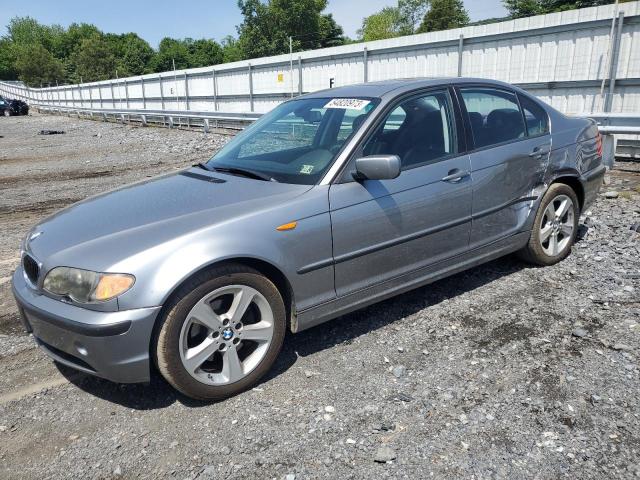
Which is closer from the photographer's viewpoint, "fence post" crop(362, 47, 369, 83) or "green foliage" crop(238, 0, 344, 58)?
"fence post" crop(362, 47, 369, 83)

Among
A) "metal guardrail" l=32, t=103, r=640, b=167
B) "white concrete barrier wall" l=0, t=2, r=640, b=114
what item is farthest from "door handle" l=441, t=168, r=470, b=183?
"white concrete barrier wall" l=0, t=2, r=640, b=114

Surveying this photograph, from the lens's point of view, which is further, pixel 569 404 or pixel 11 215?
pixel 11 215

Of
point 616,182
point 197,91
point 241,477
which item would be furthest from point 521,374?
point 197,91

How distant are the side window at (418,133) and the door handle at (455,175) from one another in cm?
14

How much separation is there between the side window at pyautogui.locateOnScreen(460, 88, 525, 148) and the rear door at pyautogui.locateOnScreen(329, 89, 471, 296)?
8.8 inches

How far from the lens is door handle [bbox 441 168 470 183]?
365 centimetres

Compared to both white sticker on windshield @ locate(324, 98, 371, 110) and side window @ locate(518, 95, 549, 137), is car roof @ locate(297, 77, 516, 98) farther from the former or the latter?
side window @ locate(518, 95, 549, 137)

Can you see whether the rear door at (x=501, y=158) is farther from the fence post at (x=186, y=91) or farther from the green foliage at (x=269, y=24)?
the green foliage at (x=269, y=24)

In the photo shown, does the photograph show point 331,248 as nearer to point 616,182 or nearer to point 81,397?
point 81,397

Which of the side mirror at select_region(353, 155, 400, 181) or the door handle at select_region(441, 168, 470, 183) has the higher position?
the side mirror at select_region(353, 155, 400, 181)

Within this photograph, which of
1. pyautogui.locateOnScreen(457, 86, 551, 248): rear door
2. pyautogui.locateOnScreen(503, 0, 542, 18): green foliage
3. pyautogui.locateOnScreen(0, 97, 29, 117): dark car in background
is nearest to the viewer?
pyautogui.locateOnScreen(457, 86, 551, 248): rear door

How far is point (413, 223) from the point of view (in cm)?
349

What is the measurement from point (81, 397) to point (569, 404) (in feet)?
9.06

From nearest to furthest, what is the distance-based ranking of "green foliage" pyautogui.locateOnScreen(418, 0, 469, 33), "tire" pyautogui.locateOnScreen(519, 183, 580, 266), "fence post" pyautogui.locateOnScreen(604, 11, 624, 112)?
"tire" pyautogui.locateOnScreen(519, 183, 580, 266) → "fence post" pyautogui.locateOnScreen(604, 11, 624, 112) → "green foliage" pyautogui.locateOnScreen(418, 0, 469, 33)
